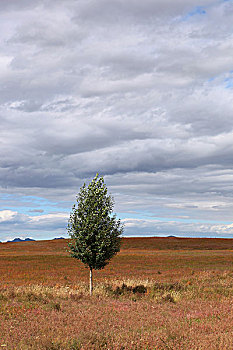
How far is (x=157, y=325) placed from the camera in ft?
37.7

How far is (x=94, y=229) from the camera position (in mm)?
22188

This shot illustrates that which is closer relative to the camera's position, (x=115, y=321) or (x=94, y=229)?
(x=115, y=321)

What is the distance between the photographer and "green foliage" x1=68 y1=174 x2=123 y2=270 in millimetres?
22047

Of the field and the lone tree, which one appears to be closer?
the field

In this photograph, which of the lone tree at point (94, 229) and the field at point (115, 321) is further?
the lone tree at point (94, 229)

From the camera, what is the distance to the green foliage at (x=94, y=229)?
868 inches

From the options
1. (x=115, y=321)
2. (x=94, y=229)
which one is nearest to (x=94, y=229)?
(x=94, y=229)

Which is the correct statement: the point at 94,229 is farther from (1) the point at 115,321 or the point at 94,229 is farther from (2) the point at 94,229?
(1) the point at 115,321

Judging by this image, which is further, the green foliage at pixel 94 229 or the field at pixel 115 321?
the green foliage at pixel 94 229

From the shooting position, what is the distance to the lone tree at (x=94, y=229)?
72.3 feet

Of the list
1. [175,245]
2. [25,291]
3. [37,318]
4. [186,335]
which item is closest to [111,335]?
[186,335]

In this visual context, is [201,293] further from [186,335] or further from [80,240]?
[186,335]

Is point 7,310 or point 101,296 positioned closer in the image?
point 7,310

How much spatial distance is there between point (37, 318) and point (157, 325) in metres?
4.25
